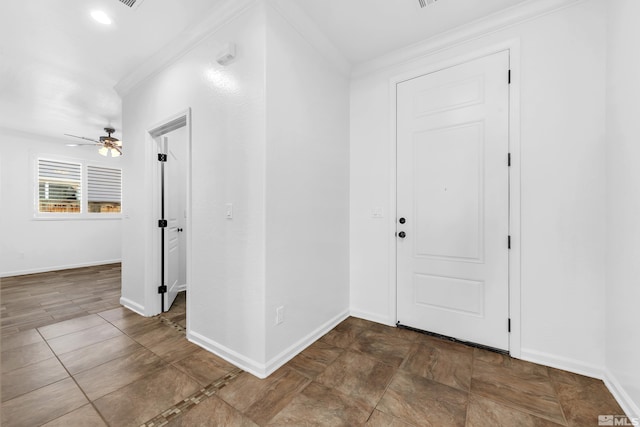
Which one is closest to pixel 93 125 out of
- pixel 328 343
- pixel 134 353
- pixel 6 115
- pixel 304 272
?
pixel 6 115

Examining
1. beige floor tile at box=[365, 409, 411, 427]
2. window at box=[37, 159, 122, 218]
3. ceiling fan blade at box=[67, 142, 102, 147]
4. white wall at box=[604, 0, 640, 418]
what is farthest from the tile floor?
ceiling fan blade at box=[67, 142, 102, 147]

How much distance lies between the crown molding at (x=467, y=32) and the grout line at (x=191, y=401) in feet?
10.1

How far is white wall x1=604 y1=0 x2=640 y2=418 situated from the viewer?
4.73 feet

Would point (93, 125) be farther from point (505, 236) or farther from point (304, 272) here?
point (505, 236)

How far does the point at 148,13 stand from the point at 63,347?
292 cm

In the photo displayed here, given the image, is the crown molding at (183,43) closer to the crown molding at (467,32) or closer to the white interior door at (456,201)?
the crown molding at (467,32)

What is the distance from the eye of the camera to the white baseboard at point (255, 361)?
1861 millimetres

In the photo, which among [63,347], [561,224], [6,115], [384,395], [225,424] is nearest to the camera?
[225,424]

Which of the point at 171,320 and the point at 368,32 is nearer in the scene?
the point at 368,32

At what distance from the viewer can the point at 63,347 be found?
225 cm

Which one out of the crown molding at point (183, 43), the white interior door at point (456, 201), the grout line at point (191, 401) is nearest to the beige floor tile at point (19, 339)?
the grout line at point (191, 401)

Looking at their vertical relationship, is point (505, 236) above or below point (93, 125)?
below

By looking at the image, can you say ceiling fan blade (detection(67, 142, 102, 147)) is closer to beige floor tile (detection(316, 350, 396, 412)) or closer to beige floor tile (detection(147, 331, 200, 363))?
beige floor tile (detection(147, 331, 200, 363))

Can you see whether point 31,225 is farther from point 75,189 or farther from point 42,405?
point 42,405
